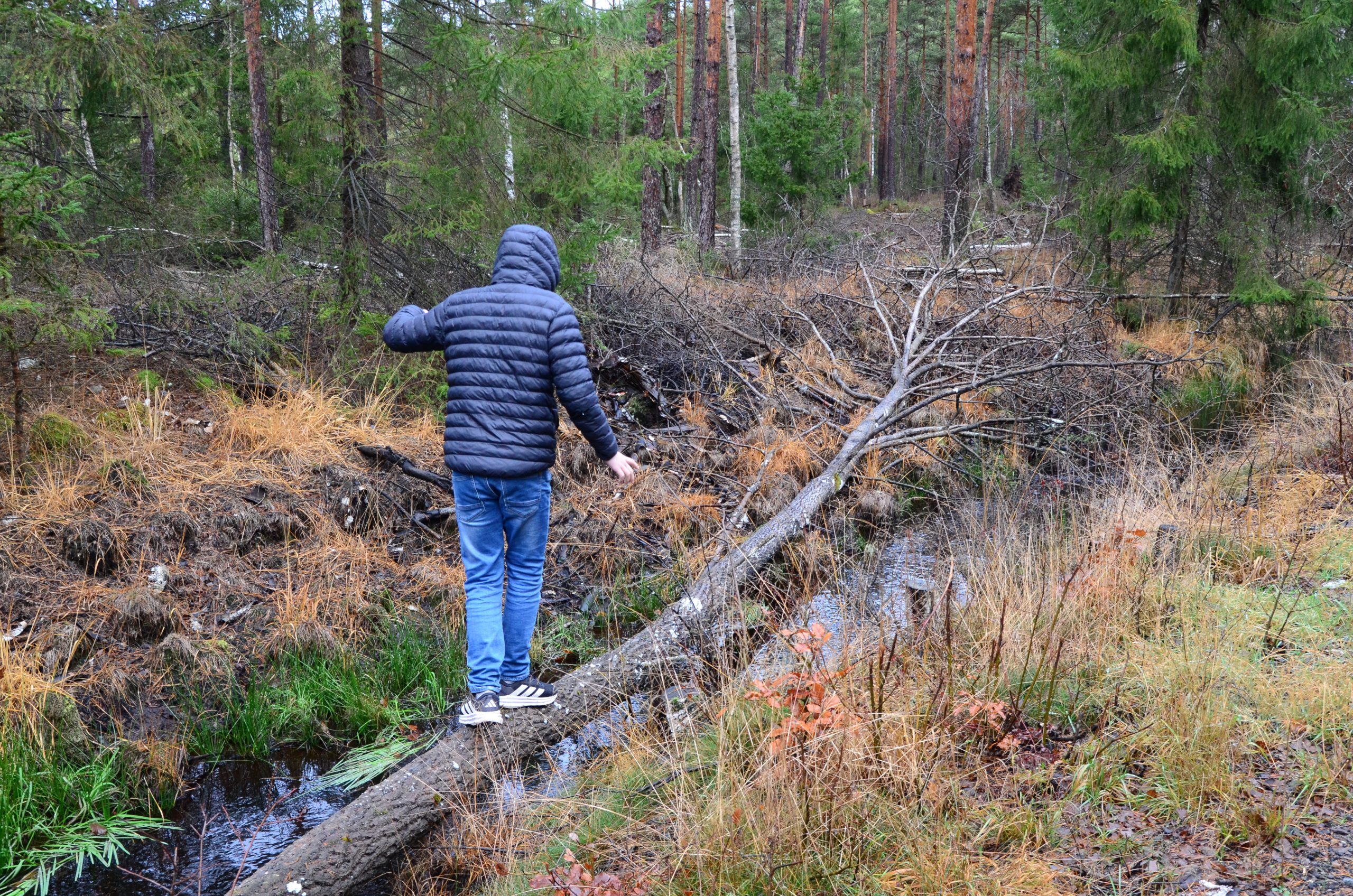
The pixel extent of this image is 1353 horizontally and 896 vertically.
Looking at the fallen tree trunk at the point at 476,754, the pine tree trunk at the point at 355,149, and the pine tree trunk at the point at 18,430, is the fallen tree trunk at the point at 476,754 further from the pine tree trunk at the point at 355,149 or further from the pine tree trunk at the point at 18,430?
the pine tree trunk at the point at 355,149

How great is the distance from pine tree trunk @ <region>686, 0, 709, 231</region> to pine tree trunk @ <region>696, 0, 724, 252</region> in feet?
0.33

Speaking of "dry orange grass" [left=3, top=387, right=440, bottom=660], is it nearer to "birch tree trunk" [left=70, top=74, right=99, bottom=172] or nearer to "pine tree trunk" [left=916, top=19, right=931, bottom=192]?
"birch tree trunk" [left=70, top=74, right=99, bottom=172]

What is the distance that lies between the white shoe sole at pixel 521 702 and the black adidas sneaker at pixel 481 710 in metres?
0.05

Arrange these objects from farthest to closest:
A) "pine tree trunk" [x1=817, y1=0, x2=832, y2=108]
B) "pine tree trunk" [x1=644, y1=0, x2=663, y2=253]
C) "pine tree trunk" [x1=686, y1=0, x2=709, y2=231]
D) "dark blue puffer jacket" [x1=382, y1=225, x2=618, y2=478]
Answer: "pine tree trunk" [x1=817, y1=0, x2=832, y2=108] → "pine tree trunk" [x1=686, y1=0, x2=709, y2=231] → "pine tree trunk" [x1=644, y1=0, x2=663, y2=253] → "dark blue puffer jacket" [x1=382, y1=225, x2=618, y2=478]

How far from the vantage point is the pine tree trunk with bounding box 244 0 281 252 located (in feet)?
24.5

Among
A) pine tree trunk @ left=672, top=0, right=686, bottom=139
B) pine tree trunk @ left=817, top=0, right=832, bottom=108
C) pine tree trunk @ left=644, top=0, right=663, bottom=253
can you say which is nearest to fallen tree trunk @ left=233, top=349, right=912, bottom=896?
pine tree trunk @ left=644, top=0, right=663, bottom=253

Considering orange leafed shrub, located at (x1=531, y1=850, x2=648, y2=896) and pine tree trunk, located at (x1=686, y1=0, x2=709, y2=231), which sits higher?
pine tree trunk, located at (x1=686, y1=0, x2=709, y2=231)

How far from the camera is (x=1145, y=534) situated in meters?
4.97

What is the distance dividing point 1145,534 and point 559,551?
3802mm

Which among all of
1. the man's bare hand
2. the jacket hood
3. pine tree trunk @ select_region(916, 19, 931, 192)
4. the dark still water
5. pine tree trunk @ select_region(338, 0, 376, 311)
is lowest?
the dark still water

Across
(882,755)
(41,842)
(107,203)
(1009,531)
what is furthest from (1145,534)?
(107,203)

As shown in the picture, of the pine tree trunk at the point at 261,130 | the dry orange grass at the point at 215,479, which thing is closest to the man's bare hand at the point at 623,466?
the dry orange grass at the point at 215,479

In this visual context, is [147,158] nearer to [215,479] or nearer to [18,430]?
[18,430]

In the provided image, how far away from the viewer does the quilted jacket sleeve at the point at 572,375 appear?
3.83 metres
